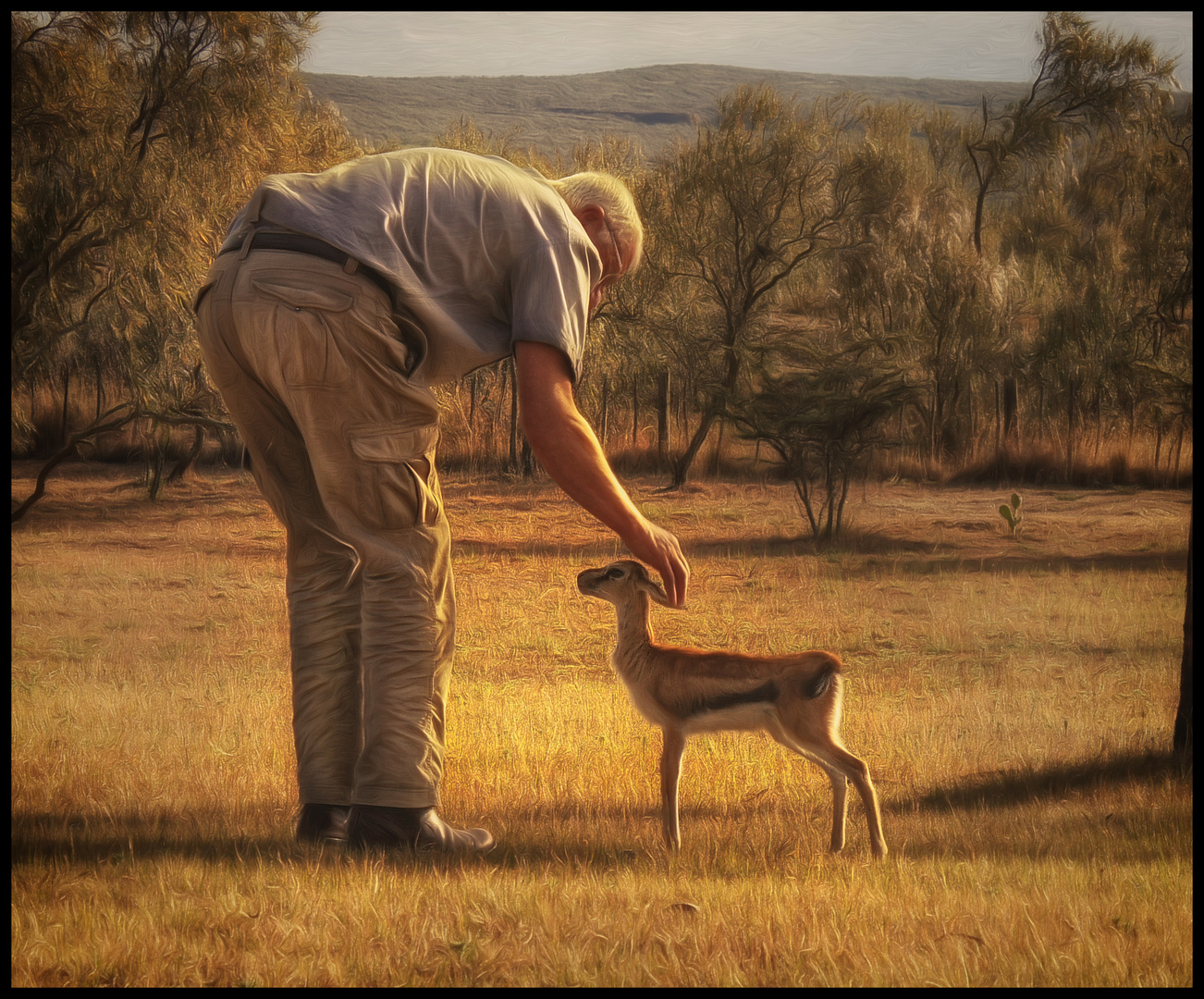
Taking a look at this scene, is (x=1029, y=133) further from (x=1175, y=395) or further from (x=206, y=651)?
(x=206, y=651)

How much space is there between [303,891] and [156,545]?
10.3 metres

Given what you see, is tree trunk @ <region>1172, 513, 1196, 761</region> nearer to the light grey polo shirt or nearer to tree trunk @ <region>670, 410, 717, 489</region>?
the light grey polo shirt

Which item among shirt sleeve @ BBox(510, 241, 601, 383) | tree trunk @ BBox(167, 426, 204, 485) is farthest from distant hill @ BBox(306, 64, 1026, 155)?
tree trunk @ BBox(167, 426, 204, 485)

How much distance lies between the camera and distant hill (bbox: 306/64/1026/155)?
800 cm

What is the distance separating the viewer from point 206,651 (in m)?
7.83

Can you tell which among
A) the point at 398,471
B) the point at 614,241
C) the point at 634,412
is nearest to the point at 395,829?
the point at 398,471

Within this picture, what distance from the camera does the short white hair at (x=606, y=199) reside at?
11.0 feet

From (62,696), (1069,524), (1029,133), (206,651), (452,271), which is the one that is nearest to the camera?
(452,271)

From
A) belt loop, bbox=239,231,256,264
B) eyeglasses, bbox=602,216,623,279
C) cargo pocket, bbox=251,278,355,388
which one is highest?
eyeglasses, bbox=602,216,623,279

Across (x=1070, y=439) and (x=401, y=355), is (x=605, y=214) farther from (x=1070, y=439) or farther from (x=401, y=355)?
(x=1070, y=439)

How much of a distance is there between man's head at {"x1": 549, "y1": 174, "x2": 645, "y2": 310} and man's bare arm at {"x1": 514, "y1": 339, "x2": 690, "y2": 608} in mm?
483

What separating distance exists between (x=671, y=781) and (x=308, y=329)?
1.71 meters

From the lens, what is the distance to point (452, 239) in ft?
10.2

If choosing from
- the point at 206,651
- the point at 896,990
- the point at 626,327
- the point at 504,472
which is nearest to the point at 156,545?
the point at 504,472
